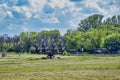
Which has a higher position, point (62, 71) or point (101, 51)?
point (101, 51)

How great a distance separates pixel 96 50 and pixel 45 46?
26.7m

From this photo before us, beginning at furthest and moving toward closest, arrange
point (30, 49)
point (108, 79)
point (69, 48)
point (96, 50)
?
point (30, 49), point (69, 48), point (96, 50), point (108, 79)

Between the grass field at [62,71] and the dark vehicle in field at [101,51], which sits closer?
the grass field at [62,71]

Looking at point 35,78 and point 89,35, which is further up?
point 89,35

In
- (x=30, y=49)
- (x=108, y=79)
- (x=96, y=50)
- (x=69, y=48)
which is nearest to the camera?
(x=108, y=79)

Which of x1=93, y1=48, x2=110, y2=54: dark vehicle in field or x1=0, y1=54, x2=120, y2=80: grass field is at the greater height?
x1=93, y1=48, x2=110, y2=54: dark vehicle in field

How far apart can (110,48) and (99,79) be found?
134 meters

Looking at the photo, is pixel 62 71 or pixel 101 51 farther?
pixel 101 51

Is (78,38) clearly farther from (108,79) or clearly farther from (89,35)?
(108,79)

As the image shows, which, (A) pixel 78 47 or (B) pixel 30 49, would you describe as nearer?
(A) pixel 78 47

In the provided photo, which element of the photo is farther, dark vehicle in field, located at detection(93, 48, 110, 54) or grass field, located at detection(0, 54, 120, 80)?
dark vehicle in field, located at detection(93, 48, 110, 54)

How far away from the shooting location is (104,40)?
173375 millimetres

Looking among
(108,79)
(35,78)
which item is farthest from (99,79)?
(35,78)

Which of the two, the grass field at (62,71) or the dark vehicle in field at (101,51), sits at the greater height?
the dark vehicle in field at (101,51)
